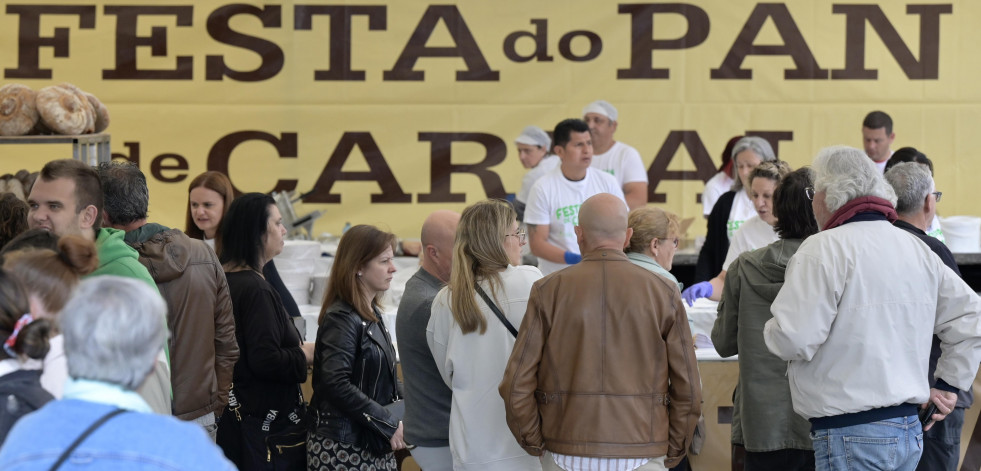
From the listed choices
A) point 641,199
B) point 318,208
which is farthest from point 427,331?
point 318,208

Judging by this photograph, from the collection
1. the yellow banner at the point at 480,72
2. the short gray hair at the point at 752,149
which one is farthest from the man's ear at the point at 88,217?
the yellow banner at the point at 480,72

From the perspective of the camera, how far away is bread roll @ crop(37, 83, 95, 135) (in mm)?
4273

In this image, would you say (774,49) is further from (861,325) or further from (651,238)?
(861,325)

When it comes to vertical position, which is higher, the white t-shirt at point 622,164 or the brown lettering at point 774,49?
the brown lettering at point 774,49

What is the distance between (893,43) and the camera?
7.11m

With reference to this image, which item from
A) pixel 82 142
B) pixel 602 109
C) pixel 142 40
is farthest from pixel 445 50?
pixel 82 142

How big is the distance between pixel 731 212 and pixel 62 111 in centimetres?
287

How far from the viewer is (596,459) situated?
8.62ft

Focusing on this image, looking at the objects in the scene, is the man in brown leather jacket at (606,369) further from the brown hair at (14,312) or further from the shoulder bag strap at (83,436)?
the shoulder bag strap at (83,436)

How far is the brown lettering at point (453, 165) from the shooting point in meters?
7.14

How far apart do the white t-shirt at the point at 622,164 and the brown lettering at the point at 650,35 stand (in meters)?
1.19

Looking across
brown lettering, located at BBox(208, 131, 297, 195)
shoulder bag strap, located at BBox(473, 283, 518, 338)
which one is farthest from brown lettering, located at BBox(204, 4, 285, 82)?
shoulder bag strap, located at BBox(473, 283, 518, 338)

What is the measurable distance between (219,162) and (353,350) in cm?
420

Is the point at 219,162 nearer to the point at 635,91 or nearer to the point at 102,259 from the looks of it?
the point at 635,91
